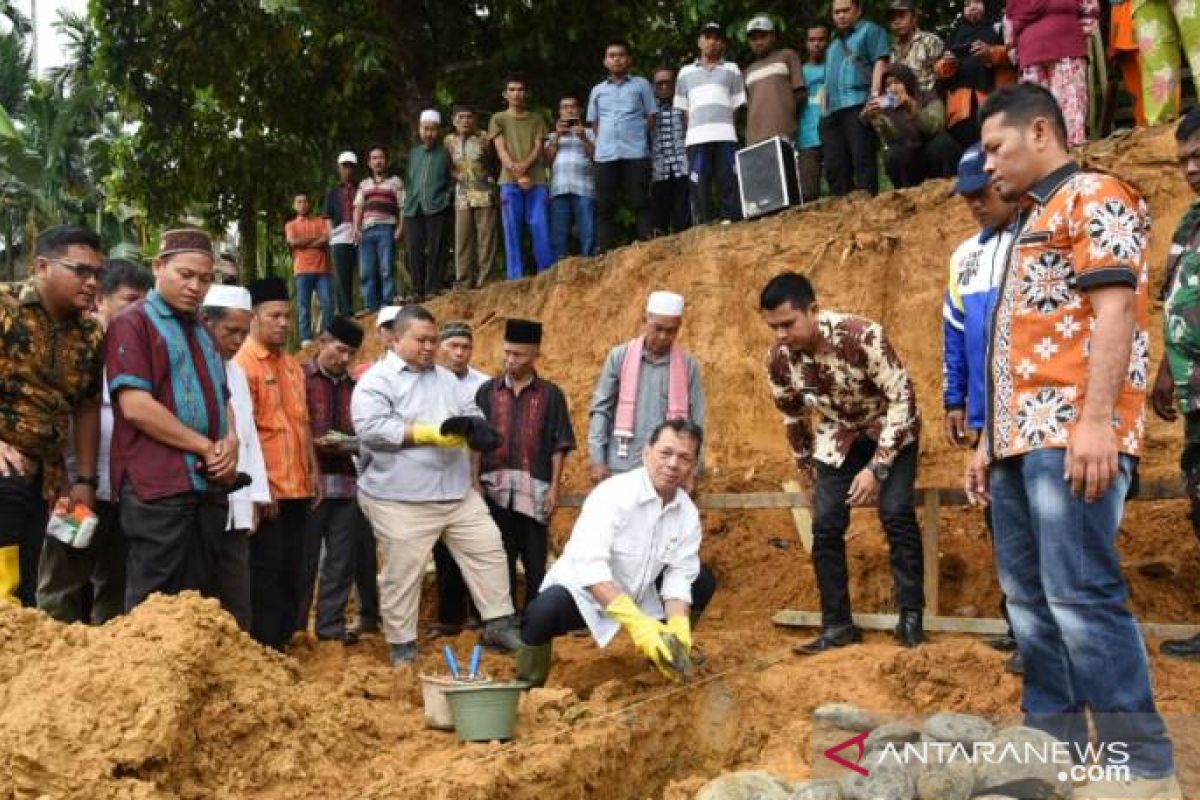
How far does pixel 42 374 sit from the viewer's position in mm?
4949

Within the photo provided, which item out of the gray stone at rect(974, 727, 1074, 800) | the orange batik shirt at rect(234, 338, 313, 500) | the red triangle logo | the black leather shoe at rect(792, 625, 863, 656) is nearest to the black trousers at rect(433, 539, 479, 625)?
the orange batik shirt at rect(234, 338, 313, 500)

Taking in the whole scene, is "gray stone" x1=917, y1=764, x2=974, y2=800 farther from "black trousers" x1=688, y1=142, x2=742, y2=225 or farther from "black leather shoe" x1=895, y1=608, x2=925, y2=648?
"black trousers" x1=688, y1=142, x2=742, y2=225

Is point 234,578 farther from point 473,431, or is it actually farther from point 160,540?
point 473,431

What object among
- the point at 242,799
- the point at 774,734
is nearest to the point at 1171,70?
the point at 774,734

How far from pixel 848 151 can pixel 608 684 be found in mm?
5724

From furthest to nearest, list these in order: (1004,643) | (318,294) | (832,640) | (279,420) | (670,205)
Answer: (318,294) → (670,205) → (279,420) → (832,640) → (1004,643)

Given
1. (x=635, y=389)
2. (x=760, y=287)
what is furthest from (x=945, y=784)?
(x=760, y=287)

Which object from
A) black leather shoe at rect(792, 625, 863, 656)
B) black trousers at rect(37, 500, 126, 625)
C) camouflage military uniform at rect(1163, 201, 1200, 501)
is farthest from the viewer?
black leather shoe at rect(792, 625, 863, 656)

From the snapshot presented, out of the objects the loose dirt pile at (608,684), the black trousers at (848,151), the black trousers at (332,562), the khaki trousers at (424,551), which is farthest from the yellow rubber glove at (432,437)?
the black trousers at (848,151)

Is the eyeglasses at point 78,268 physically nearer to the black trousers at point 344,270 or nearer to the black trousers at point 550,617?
the black trousers at point 550,617

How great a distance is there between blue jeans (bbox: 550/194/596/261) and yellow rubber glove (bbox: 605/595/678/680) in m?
6.48

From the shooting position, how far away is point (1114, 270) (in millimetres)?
3328

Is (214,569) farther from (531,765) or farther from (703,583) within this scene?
(703,583)

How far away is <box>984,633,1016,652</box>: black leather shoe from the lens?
5.59 m
